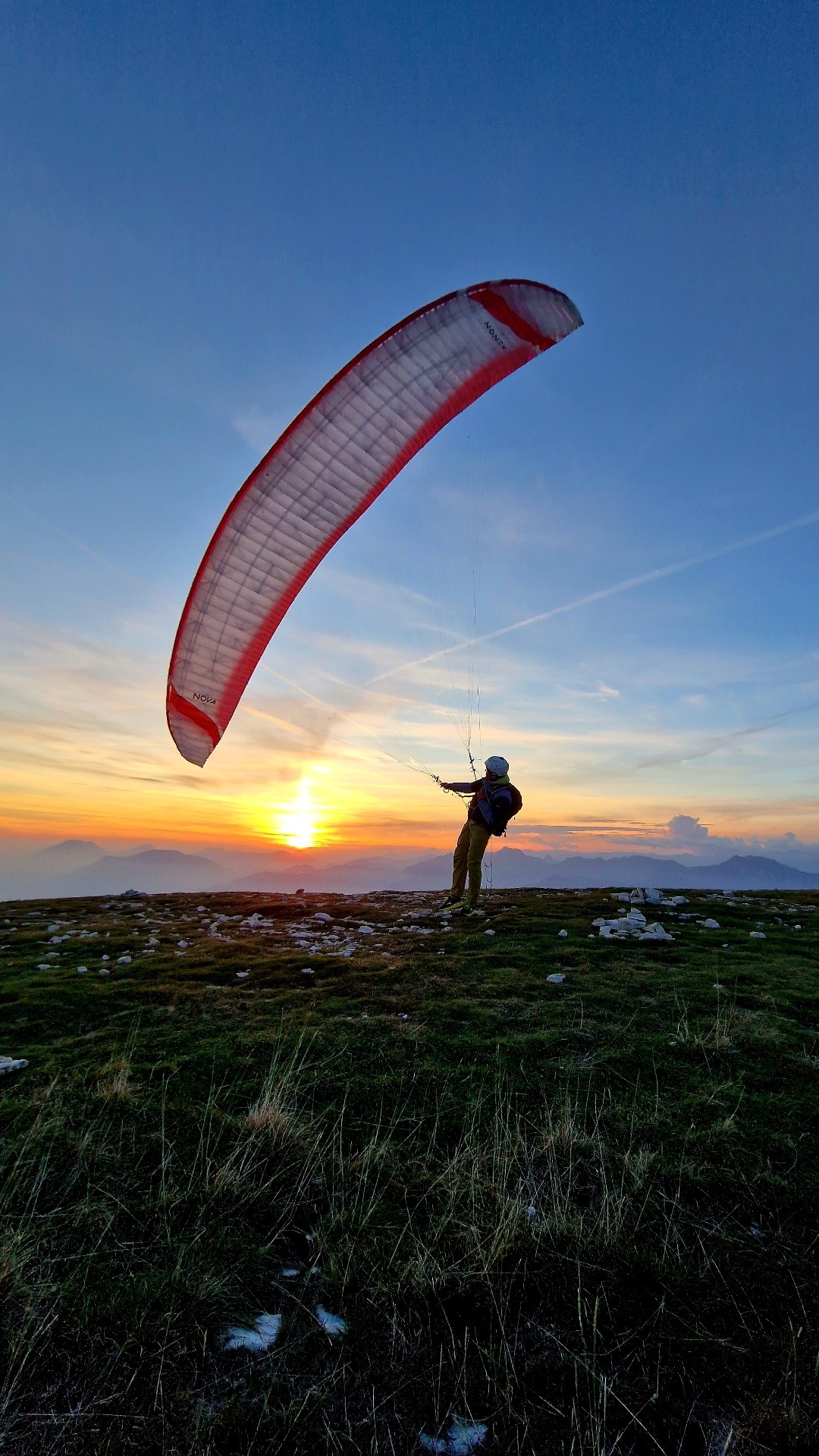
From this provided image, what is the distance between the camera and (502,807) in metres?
13.5

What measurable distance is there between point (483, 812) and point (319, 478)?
7.47 m

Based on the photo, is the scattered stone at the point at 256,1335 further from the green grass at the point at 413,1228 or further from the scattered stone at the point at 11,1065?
the scattered stone at the point at 11,1065

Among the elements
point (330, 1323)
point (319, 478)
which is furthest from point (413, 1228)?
point (319, 478)

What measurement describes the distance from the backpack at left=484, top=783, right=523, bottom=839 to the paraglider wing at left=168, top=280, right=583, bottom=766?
19.5 ft

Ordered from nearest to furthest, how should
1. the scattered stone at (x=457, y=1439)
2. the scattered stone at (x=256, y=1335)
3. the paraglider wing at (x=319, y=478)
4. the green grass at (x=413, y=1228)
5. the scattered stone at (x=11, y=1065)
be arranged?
the scattered stone at (x=457, y=1439) → the green grass at (x=413, y=1228) → the scattered stone at (x=256, y=1335) → the scattered stone at (x=11, y=1065) → the paraglider wing at (x=319, y=478)

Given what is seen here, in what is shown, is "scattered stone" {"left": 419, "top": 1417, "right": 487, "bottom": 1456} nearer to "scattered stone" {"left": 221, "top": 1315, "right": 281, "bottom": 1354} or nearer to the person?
"scattered stone" {"left": 221, "top": 1315, "right": 281, "bottom": 1354}

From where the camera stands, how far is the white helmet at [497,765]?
13.6 m

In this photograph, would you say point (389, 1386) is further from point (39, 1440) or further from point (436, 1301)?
point (39, 1440)

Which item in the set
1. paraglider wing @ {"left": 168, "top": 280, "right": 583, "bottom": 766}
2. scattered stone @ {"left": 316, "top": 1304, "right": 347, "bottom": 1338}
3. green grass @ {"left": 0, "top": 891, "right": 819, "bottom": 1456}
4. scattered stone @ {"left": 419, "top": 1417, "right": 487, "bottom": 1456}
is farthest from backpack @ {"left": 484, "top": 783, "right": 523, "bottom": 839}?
scattered stone @ {"left": 419, "top": 1417, "right": 487, "bottom": 1456}

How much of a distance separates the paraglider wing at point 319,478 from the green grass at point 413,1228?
5432 millimetres

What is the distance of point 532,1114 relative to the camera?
4.36 m

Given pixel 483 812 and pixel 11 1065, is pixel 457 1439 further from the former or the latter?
pixel 483 812

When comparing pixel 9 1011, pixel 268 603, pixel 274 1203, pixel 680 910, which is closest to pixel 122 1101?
pixel 274 1203

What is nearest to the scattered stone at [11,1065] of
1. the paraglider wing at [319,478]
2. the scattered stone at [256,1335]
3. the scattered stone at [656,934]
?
the scattered stone at [256,1335]
